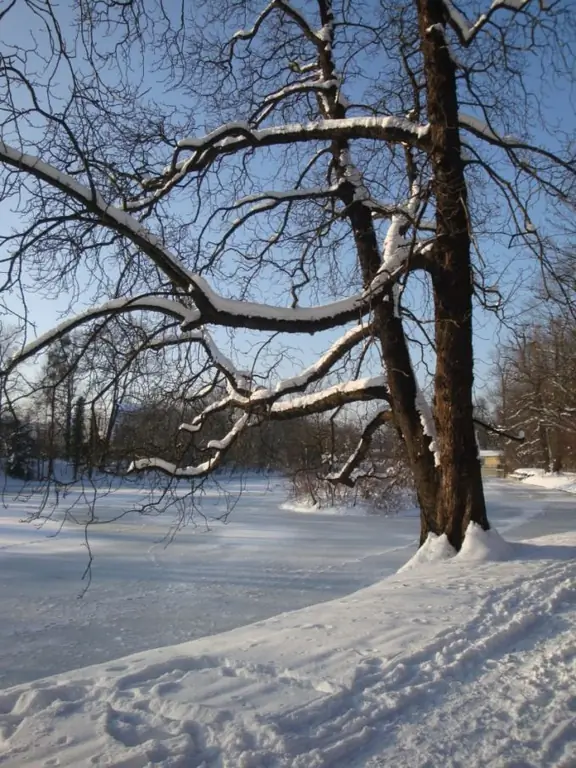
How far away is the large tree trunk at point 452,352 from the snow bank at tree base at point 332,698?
2210mm

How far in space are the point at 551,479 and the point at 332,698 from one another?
45.1m

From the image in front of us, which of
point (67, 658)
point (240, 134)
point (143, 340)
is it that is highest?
A: point (240, 134)

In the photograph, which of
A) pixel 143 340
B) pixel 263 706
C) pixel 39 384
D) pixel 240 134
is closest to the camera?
pixel 263 706

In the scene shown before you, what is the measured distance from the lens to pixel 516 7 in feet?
21.7

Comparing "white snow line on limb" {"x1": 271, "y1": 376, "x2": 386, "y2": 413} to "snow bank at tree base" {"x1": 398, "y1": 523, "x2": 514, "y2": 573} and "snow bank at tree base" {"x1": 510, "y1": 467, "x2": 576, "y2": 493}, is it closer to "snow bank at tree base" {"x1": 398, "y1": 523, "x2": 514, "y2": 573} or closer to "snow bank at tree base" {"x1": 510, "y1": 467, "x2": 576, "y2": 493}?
"snow bank at tree base" {"x1": 398, "y1": 523, "x2": 514, "y2": 573}

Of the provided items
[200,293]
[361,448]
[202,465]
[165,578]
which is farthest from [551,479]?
[200,293]

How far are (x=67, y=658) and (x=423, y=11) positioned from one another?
8.19 meters

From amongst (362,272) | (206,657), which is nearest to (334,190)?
(362,272)

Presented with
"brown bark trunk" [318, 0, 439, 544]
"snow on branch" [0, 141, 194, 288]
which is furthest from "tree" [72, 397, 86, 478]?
"brown bark trunk" [318, 0, 439, 544]

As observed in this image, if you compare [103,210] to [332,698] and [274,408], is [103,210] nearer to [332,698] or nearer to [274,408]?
[274,408]

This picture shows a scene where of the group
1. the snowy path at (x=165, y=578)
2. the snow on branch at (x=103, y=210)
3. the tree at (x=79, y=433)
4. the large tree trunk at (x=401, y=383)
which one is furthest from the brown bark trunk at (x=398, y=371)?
the snowy path at (x=165, y=578)

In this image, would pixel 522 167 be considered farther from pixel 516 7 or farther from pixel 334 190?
pixel 334 190

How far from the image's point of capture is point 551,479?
44.4 m

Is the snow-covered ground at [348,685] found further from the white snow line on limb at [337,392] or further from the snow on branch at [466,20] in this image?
the snow on branch at [466,20]
